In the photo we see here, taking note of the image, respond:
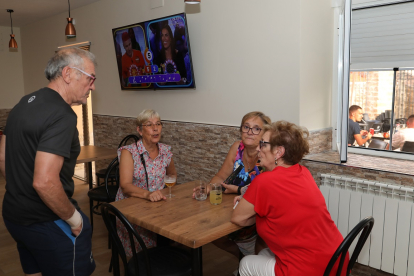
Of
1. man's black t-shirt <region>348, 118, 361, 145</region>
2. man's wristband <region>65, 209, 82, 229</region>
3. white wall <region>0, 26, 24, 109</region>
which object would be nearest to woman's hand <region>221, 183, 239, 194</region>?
man's wristband <region>65, 209, 82, 229</region>

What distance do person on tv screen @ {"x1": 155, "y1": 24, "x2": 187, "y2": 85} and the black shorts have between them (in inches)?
86.5

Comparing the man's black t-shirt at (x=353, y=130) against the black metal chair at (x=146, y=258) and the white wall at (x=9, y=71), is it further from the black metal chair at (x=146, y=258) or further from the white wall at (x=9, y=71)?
the white wall at (x=9, y=71)

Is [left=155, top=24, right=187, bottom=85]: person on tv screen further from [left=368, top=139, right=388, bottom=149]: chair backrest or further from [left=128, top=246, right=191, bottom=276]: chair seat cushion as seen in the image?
[left=128, top=246, right=191, bottom=276]: chair seat cushion

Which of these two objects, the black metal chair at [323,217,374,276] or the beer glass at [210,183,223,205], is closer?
the black metal chair at [323,217,374,276]

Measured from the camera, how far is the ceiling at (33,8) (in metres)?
4.81

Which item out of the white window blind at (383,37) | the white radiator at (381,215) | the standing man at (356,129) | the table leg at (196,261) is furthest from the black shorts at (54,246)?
the white window blind at (383,37)

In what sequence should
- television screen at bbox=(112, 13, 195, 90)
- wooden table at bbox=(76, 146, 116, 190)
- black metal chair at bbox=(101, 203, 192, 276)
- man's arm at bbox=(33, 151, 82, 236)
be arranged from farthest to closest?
wooden table at bbox=(76, 146, 116, 190) → television screen at bbox=(112, 13, 195, 90) → black metal chair at bbox=(101, 203, 192, 276) → man's arm at bbox=(33, 151, 82, 236)

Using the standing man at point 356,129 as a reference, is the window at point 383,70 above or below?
above

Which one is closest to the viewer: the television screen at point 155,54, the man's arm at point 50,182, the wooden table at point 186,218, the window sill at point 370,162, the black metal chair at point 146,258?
the man's arm at point 50,182

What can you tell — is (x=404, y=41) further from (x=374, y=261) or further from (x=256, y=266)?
(x=256, y=266)

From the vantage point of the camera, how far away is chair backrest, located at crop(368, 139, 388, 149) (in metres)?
2.83

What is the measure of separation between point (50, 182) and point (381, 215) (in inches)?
79.4

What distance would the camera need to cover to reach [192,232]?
174 centimetres

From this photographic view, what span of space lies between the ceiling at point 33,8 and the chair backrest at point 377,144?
3779 millimetres
